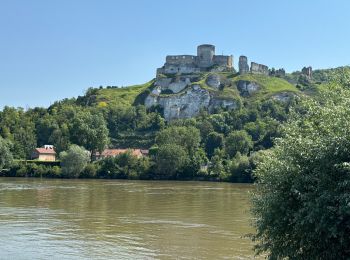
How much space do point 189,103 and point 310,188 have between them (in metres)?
170

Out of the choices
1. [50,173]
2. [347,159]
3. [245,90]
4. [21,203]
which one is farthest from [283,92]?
[347,159]

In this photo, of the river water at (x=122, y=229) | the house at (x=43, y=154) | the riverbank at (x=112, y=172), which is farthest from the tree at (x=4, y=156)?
the river water at (x=122, y=229)

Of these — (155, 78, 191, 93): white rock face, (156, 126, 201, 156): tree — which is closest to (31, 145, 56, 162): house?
(156, 126, 201, 156): tree

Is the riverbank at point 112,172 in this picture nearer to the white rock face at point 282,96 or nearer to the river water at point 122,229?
the river water at point 122,229

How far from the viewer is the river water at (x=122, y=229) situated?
2512cm

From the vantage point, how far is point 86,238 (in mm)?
28859

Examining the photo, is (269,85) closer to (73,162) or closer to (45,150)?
(45,150)

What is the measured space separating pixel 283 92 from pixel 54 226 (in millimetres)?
158709

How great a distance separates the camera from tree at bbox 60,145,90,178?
10206cm

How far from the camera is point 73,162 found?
101938mm

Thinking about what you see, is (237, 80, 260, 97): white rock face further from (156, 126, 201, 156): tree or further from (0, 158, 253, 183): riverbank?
(0, 158, 253, 183): riverbank

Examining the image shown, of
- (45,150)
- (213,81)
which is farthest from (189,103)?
(45,150)

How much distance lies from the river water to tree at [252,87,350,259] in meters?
4.25

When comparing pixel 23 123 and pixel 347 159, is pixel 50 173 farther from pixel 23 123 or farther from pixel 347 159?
pixel 347 159
